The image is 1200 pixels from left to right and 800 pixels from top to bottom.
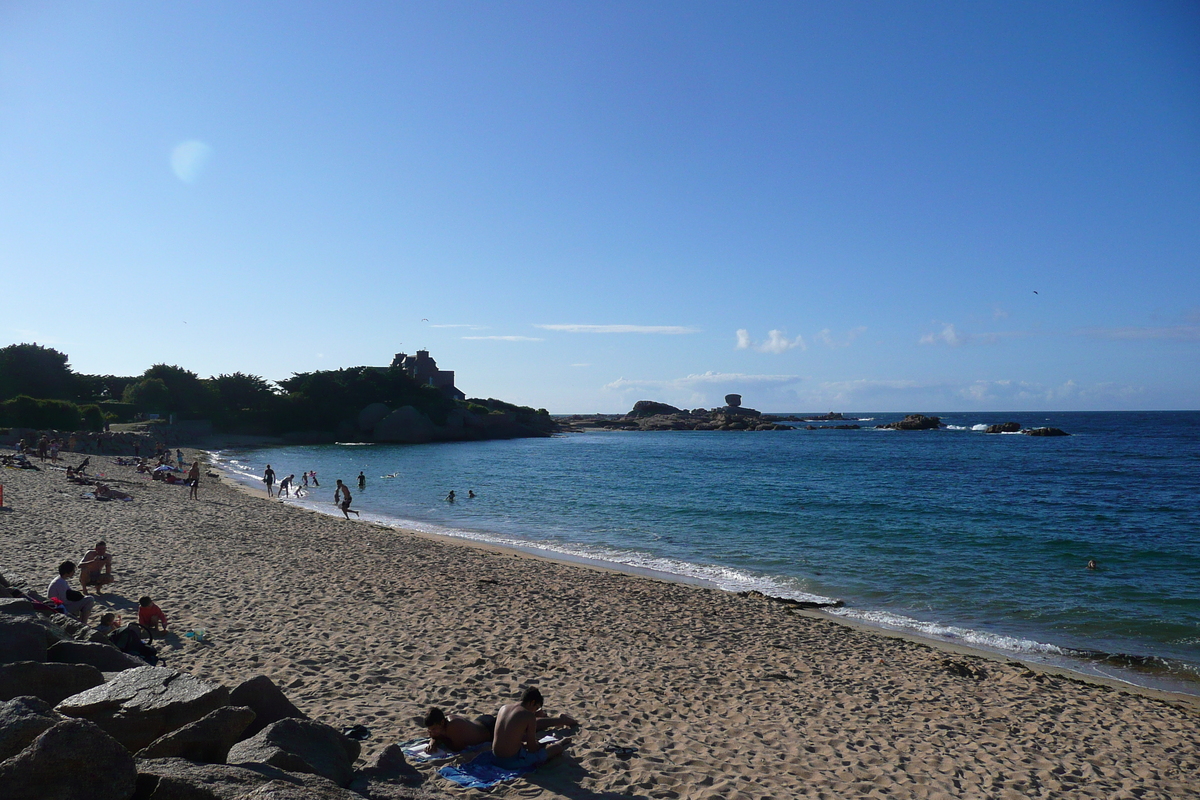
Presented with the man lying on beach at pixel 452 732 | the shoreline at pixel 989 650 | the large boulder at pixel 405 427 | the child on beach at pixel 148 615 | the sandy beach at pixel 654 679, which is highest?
the large boulder at pixel 405 427

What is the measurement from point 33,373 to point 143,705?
82.4 meters

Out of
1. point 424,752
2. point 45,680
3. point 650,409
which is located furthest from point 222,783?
point 650,409

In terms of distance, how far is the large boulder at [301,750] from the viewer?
416 centimetres

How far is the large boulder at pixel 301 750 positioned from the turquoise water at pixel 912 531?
11695mm

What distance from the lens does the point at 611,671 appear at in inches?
Result: 369

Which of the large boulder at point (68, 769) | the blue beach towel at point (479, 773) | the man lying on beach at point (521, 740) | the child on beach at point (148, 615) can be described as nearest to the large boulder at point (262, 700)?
the blue beach towel at point (479, 773)

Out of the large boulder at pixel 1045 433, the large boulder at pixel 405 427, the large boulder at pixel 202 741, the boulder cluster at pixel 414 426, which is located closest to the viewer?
the large boulder at pixel 202 741

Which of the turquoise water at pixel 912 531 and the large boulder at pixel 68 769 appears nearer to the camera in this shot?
the large boulder at pixel 68 769

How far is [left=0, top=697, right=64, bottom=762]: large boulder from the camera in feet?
12.1

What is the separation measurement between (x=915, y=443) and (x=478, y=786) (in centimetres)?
8396

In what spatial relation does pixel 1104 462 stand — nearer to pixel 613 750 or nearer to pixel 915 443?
pixel 915 443

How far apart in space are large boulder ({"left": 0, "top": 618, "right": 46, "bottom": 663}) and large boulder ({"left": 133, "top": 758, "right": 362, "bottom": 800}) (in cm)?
290

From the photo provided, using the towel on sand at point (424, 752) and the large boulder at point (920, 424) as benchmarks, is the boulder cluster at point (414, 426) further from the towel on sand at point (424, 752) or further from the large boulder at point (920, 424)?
the towel on sand at point (424, 752)

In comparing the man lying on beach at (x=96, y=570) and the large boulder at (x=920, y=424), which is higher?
the large boulder at (x=920, y=424)
